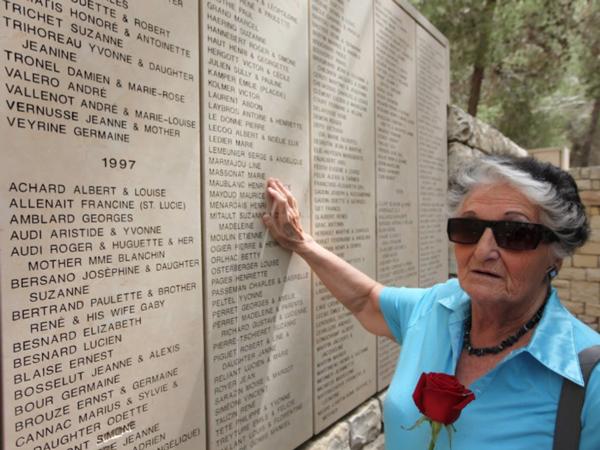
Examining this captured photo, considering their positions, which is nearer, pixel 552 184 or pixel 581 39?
pixel 552 184

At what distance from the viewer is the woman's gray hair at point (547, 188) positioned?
63.3 inches

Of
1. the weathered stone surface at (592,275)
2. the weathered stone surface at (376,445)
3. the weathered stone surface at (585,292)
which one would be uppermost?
the weathered stone surface at (592,275)

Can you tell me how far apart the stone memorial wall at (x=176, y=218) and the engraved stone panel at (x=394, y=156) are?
0.76 feet

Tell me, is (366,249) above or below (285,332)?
above

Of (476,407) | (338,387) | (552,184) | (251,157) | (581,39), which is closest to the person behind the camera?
(476,407)

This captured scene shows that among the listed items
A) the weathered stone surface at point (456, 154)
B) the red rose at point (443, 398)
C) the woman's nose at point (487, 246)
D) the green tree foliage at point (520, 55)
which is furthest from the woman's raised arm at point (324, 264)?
the green tree foliage at point (520, 55)

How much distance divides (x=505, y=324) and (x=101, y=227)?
1.36 meters

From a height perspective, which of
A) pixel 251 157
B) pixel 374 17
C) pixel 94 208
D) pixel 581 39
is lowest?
pixel 94 208

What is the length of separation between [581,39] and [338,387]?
983 cm

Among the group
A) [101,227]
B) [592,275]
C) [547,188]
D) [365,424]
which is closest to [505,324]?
[547,188]

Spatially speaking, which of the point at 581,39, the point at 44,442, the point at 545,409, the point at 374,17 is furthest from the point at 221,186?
the point at 581,39

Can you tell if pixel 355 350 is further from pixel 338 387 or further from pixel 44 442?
pixel 44 442

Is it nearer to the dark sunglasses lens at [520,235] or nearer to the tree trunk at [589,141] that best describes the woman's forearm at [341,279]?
the dark sunglasses lens at [520,235]

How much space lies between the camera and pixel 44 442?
4.18 feet
